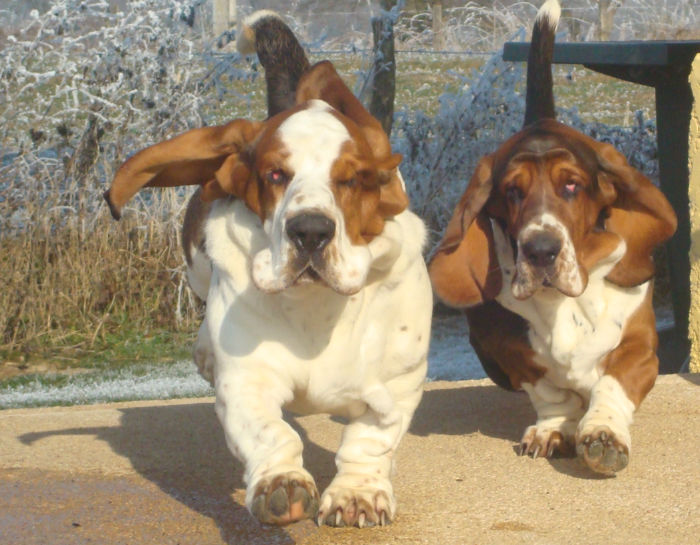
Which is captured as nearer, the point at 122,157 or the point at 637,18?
the point at 122,157

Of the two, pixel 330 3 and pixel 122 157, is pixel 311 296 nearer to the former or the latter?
pixel 122 157

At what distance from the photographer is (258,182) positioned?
340 cm

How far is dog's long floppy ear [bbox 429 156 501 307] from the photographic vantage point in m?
4.39

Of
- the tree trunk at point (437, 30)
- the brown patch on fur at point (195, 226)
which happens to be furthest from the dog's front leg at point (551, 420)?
the tree trunk at point (437, 30)

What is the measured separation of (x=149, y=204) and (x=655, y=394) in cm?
364

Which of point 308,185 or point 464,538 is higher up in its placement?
point 308,185

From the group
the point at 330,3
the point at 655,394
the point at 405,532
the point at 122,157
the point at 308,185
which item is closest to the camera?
the point at 308,185

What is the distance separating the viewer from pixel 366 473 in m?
3.53

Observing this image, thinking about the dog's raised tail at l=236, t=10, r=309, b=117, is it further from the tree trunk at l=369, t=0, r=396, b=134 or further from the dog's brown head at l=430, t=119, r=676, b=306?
the tree trunk at l=369, t=0, r=396, b=134

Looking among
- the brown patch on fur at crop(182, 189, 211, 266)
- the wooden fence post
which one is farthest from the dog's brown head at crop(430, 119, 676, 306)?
the wooden fence post

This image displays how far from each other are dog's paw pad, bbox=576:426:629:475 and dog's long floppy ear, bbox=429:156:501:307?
70 centimetres

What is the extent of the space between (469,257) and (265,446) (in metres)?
1.38

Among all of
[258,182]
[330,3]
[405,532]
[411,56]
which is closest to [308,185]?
[258,182]

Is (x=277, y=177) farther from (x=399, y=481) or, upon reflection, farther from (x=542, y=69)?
(x=542, y=69)
